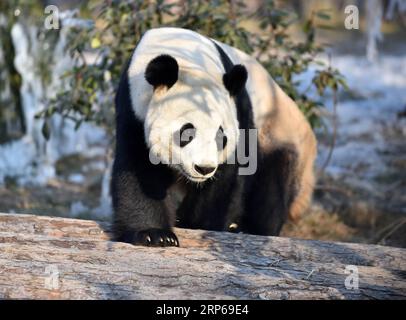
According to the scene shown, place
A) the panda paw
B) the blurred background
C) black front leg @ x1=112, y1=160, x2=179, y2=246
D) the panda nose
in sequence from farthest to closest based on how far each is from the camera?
the blurred background < black front leg @ x1=112, y1=160, x2=179, y2=246 < the panda paw < the panda nose

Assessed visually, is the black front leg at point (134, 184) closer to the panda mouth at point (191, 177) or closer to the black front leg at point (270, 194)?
the panda mouth at point (191, 177)

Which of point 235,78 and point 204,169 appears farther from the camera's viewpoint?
point 235,78

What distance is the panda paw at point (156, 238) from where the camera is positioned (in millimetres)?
4695

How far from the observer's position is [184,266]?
425cm

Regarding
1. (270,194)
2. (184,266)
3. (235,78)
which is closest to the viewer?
(184,266)

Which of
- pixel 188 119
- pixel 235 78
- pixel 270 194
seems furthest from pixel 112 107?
pixel 188 119

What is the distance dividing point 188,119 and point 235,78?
543mm

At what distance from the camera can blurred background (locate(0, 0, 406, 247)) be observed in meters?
7.26

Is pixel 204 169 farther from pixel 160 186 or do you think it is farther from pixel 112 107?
pixel 112 107

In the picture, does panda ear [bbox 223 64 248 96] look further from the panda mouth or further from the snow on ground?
the snow on ground

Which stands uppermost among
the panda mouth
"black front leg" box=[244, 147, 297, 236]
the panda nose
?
the panda nose

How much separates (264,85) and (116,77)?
1.92 m

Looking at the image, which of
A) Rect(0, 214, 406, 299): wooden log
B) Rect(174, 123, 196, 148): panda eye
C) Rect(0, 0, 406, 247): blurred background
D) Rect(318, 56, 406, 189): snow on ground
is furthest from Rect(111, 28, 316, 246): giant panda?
Rect(318, 56, 406, 189): snow on ground
